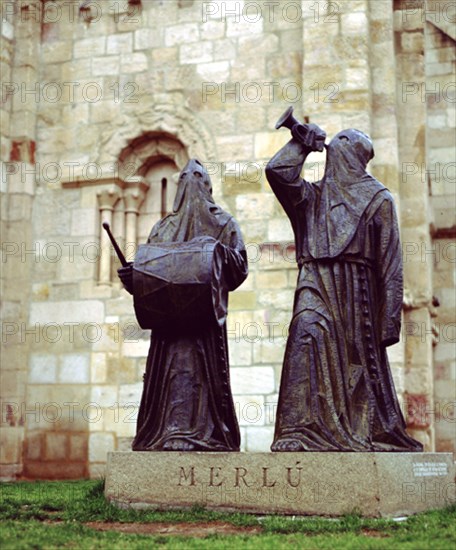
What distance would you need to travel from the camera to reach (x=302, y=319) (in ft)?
20.8

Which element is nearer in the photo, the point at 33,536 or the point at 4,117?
the point at 33,536

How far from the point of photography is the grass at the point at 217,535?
15.9ft

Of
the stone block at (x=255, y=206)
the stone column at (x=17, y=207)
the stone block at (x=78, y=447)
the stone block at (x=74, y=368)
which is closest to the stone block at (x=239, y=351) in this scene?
the stone block at (x=255, y=206)

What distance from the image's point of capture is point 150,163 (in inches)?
460

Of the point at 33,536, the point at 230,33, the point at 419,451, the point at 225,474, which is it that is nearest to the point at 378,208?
the point at 419,451

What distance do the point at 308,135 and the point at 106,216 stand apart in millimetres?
5160

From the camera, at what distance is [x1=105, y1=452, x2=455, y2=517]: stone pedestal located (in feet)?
18.7

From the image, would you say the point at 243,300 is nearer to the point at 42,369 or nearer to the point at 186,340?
the point at 42,369

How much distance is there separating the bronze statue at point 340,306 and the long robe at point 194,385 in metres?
0.47

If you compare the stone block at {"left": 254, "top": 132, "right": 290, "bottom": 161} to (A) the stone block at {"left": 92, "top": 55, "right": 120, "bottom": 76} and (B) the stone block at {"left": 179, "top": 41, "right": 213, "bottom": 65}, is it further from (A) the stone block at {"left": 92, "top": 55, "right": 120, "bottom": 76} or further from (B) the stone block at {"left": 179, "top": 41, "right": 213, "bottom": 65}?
(A) the stone block at {"left": 92, "top": 55, "right": 120, "bottom": 76}

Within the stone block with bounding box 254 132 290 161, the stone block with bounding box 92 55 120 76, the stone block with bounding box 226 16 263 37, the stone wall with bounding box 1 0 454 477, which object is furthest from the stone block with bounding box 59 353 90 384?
the stone block with bounding box 226 16 263 37

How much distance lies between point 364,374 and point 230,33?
6.20 meters

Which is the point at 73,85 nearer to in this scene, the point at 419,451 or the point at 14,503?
the point at 14,503

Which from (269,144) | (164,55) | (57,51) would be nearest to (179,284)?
(269,144)
